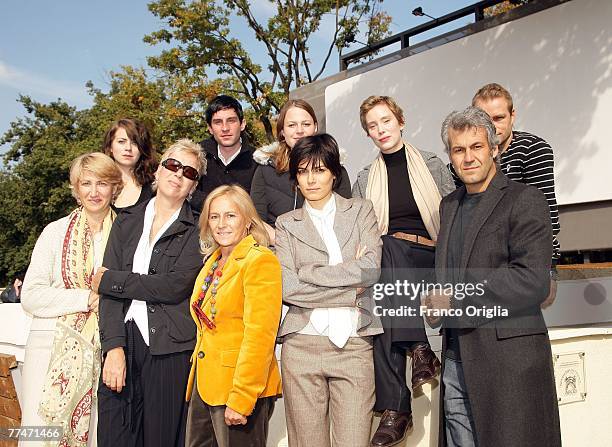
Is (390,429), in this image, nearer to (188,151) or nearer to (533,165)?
(533,165)

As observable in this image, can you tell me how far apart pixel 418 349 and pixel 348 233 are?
70 cm

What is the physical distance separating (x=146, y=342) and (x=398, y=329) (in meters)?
1.30

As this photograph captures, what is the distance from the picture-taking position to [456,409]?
2.59m

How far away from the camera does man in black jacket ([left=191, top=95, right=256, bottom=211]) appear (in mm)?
4523

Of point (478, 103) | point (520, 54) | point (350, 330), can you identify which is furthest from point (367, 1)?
point (350, 330)

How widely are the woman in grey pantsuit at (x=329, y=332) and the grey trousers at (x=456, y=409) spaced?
0.35m

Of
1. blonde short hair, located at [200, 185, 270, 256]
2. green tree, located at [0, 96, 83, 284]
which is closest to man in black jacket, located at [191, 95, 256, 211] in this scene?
blonde short hair, located at [200, 185, 270, 256]

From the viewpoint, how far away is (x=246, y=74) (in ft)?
69.9

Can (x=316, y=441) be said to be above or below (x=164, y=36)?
below

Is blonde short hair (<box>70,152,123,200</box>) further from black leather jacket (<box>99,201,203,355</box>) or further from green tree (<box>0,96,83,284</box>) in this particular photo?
green tree (<box>0,96,83,284</box>)

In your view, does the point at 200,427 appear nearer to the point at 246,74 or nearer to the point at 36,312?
the point at 36,312

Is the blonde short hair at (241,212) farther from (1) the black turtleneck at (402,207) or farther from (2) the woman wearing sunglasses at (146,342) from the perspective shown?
(1) the black turtleneck at (402,207)
